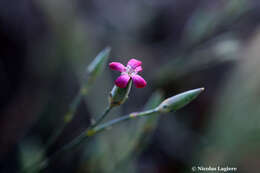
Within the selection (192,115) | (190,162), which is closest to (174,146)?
(190,162)

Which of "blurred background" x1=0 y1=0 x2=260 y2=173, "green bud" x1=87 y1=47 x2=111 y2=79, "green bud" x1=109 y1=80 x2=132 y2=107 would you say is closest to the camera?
"green bud" x1=109 y1=80 x2=132 y2=107

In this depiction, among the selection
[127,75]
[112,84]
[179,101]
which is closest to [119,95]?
[127,75]

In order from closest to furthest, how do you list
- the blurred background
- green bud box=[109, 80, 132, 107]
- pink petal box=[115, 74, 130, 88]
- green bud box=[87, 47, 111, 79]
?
pink petal box=[115, 74, 130, 88] → green bud box=[109, 80, 132, 107] → green bud box=[87, 47, 111, 79] → the blurred background

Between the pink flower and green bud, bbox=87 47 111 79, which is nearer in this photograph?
the pink flower

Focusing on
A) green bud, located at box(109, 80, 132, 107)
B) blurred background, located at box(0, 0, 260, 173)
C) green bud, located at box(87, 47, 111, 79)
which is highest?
green bud, located at box(87, 47, 111, 79)

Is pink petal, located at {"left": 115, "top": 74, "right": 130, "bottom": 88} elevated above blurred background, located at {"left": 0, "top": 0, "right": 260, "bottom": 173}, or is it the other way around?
pink petal, located at {"left": 115, "top": 74, "right": 130, "bottom": 88}

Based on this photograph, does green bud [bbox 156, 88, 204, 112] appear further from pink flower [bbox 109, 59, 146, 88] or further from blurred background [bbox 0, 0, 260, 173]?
blurred background [bbox 0, 0, 260, 173]

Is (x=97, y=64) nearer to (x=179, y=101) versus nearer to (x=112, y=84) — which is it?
(x=179, y=101)

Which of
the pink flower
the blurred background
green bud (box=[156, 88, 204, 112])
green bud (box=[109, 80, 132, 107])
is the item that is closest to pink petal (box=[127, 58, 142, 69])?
the pink flower

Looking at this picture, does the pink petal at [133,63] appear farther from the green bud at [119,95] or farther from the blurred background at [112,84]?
the blurred background at [112,84]

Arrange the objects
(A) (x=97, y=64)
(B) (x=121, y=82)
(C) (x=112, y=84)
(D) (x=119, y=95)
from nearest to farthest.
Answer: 1. (B) (x=121, y=82)
2. (D) (x=119, y=95)
3. (A) (x=97, y=64)
4. (C) (x=112, y=84)
